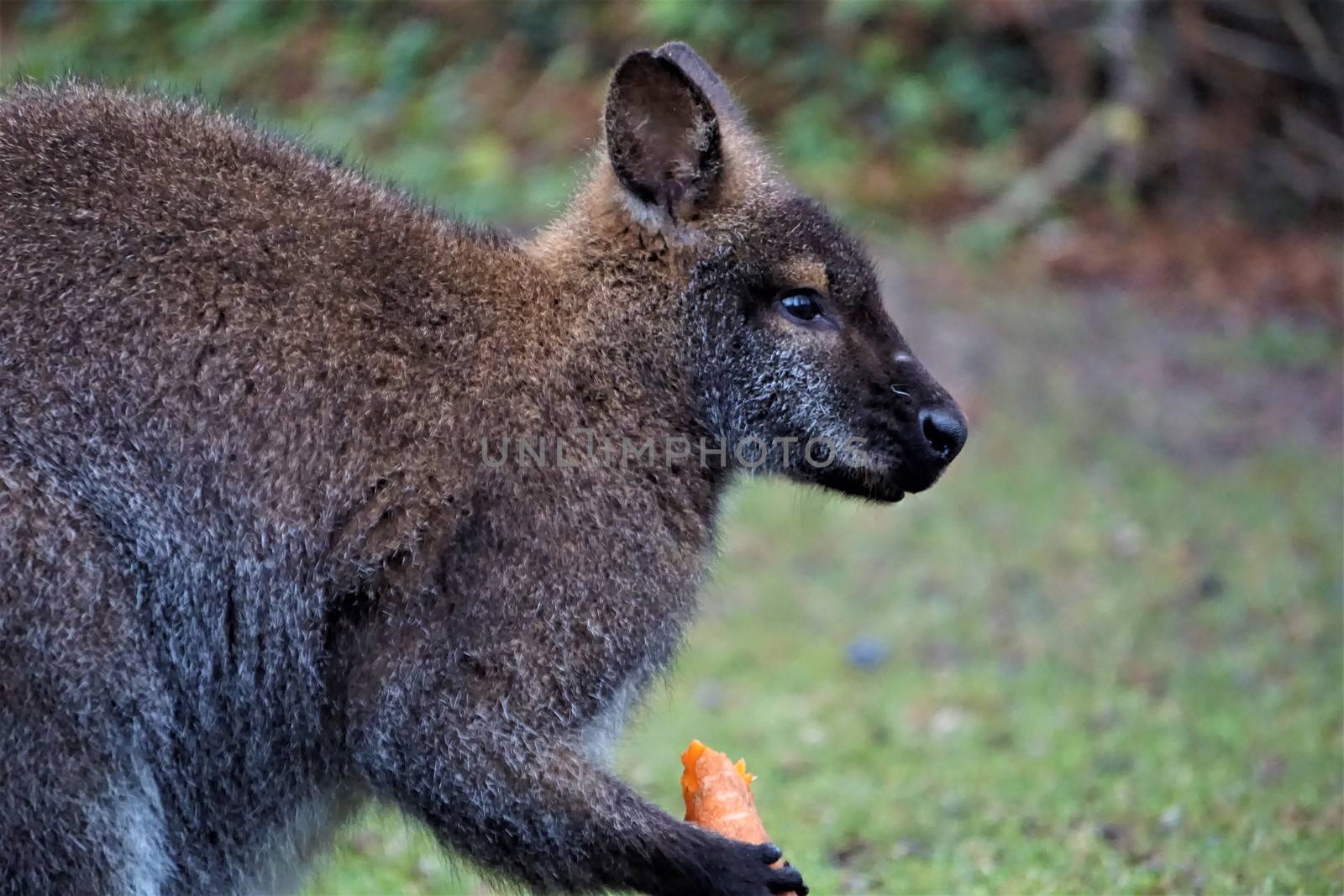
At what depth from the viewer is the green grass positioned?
6.16 meters

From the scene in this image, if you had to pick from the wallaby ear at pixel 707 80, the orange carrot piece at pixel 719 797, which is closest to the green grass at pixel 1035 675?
the orange carrot piece at pixel 719 797

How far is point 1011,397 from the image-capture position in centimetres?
1224

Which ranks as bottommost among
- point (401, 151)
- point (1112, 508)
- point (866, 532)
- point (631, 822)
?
point (631, 822)

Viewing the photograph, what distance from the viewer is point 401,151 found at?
50.7 ft

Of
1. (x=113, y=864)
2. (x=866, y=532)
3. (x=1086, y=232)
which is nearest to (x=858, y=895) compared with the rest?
(x=113, y=864)

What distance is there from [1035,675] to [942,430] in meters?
4.06

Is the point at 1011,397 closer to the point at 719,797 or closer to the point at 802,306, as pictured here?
the point at 802,306

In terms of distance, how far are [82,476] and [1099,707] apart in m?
5.50

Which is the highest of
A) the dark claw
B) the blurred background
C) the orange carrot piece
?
the blurred background

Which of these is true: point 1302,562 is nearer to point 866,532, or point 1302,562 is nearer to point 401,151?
point 866,532

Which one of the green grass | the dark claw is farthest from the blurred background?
the dark claw

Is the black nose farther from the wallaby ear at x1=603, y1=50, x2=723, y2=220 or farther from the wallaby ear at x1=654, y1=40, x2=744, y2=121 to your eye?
the wallaby ear at x1=654, y1=40, x2=744, y2=121

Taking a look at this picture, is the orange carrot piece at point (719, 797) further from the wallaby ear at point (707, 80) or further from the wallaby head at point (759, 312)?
the wallaby ear at point (707, 80)

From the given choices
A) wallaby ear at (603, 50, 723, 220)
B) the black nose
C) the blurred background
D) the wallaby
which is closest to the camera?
the wallaby
